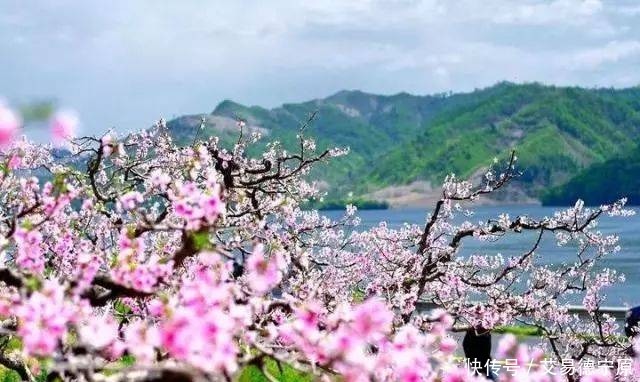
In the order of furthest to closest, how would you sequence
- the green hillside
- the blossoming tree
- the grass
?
the green hillside, the grass, the blossoming tree

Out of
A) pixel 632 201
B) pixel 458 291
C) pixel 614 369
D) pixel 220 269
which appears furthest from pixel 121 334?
pixel 632 201

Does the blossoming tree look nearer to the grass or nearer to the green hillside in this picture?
the grass

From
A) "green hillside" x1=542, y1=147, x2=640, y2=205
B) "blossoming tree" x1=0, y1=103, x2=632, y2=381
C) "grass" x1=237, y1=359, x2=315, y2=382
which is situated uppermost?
"blossoming tree" x1=0, y1=103, x2=632, y2=381

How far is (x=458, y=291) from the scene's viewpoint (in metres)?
13.8

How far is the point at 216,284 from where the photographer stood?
372cm

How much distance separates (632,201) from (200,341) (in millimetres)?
185379

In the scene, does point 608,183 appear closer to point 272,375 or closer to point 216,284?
point 272,375

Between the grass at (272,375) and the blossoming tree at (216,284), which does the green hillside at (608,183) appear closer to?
the blossoming tree at (216,284)

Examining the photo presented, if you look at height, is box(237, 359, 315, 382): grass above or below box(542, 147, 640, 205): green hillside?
above

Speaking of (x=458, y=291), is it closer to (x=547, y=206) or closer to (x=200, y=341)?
(x=200, y=341)

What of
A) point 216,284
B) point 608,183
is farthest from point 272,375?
point 608,183

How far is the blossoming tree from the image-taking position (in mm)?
3426

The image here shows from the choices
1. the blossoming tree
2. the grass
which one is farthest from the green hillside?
the grass

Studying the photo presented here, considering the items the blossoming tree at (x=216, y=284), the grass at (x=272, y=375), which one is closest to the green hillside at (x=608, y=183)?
the blossoming tree at (x=216, y=284)
